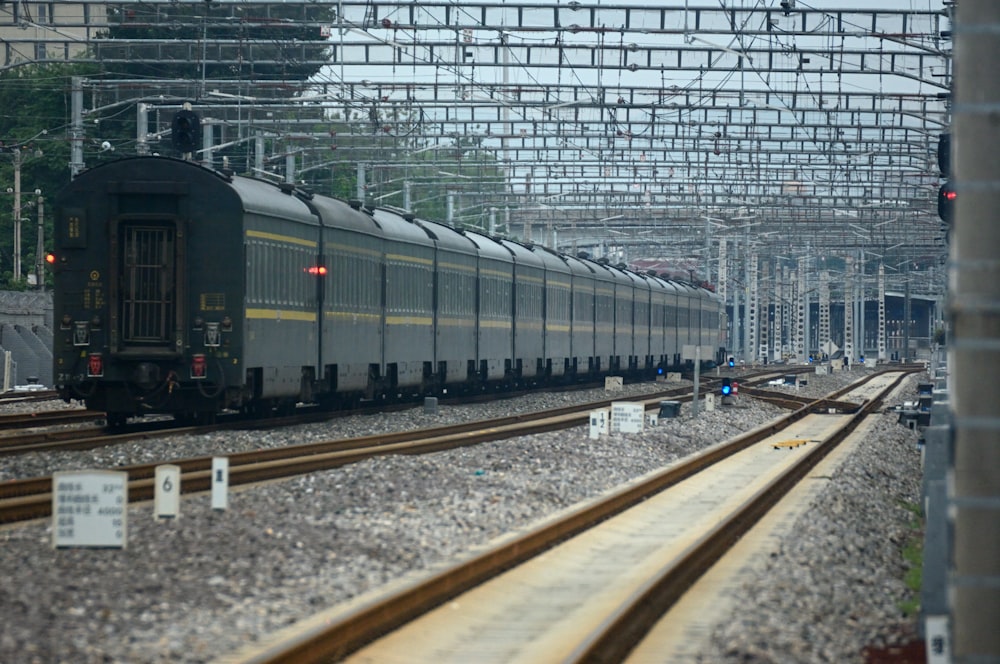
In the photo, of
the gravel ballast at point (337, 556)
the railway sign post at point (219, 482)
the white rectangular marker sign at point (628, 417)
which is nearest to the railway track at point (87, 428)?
the gravel ballast at point (337, 556)

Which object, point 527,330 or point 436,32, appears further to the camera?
point 527,330

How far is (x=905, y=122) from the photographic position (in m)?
51.2

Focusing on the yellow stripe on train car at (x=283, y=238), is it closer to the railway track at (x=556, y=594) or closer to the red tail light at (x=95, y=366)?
the red tail light at (x=95, y=366)

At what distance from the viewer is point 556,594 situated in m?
11.1

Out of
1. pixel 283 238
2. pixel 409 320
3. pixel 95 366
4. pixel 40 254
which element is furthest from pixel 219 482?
pixel 40 254

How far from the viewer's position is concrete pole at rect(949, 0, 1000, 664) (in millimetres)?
5359

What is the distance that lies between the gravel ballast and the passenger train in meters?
1.45

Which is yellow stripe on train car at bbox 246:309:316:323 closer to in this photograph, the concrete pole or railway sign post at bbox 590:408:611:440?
railway sign post at bbox 590:408:611:440

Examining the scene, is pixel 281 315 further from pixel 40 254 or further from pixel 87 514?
pixel 40 254

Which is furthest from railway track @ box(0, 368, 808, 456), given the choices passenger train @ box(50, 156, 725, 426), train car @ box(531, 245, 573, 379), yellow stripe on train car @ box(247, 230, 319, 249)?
train car @ box(531, 245, 573, 379)

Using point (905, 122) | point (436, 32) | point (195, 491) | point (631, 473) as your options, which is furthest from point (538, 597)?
point (905, 122)

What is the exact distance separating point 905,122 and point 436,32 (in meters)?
23.9

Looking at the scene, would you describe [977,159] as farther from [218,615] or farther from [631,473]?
[631,473]

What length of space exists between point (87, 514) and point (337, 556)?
190 centimetres
